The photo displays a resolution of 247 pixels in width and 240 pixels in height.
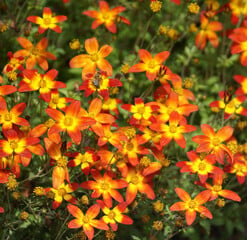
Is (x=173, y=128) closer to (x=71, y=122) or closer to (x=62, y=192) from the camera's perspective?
(x=71, y=122)

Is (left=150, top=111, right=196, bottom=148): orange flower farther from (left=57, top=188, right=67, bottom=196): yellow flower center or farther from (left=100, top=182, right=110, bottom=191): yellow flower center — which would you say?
(left=57, top=188, right=67, bottom=196): yellow flower center

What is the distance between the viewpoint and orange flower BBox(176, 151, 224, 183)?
2.74 metres

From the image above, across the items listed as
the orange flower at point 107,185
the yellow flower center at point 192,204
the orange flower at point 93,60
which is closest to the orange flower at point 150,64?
the orange flower at point 93,60

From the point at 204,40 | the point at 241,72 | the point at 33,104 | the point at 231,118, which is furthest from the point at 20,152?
the point at 241,72

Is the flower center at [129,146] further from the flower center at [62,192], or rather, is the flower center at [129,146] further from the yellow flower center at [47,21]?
the yellow flower center at [47,21]

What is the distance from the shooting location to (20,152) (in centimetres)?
260

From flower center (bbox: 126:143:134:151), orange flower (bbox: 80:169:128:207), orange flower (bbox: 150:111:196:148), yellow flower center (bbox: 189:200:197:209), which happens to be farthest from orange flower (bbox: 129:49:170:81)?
yellow flower center (bbox: 189:200:197:209)

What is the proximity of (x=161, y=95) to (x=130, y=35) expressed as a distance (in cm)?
128

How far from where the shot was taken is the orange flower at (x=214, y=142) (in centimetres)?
278

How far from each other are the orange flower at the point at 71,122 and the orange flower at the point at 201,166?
0.57 m

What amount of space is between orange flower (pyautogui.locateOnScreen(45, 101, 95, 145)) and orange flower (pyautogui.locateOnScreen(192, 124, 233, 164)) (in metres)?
0.62

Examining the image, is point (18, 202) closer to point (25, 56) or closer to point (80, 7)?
point (25, 56)

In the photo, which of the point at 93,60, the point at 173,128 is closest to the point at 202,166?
the point at 173,128

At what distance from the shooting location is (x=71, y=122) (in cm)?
264
